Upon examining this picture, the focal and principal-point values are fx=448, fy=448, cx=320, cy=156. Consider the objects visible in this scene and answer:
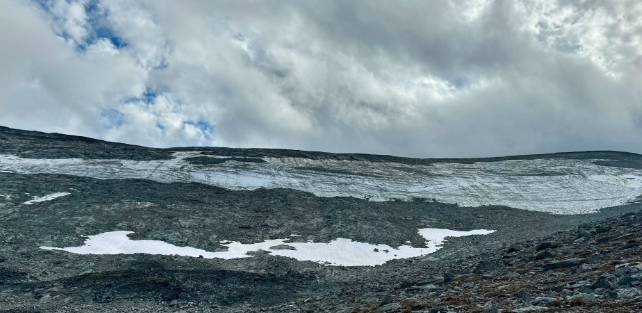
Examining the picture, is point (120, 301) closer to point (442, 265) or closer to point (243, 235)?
point (243, 235)

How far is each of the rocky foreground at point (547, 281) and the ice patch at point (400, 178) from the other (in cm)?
2384

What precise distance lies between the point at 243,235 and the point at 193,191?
11.6 metres

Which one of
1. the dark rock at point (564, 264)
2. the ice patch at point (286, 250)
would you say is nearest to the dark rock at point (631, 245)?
the dark rock at point (564, 264)

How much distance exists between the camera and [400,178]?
54531 mm

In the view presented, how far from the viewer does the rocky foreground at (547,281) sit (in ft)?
40.2

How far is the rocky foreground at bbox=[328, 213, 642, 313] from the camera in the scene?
1227 centimetres

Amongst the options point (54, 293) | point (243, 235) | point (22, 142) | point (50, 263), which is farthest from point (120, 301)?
point (22, 142)

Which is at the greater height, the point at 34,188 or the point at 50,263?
the point at 34,188

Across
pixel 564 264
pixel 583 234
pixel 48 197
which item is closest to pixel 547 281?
pixel 564 264

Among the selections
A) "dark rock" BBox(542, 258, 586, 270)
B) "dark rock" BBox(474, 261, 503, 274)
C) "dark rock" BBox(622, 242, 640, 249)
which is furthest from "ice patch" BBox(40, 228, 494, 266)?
"dark rock" BBox(622, 242, 640, 249)

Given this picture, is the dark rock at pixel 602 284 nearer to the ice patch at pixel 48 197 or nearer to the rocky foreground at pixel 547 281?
the rocky foreground at pixel 547 281

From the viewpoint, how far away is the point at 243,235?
34.6 metres

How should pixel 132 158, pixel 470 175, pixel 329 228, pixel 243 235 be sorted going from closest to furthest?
pixel 243 235 < pixel 329 228 < pixel 132 158 < pixel 470 175

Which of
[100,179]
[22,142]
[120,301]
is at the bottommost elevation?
[120,301]
